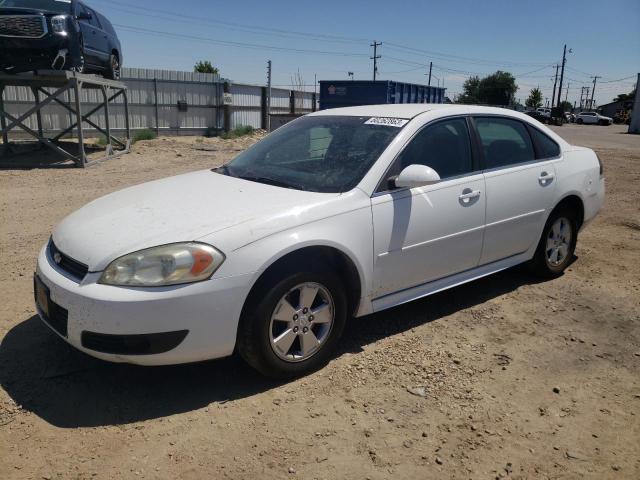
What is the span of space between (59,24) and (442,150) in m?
9.66

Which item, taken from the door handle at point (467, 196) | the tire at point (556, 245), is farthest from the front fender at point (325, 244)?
the tire at point (556, 245)

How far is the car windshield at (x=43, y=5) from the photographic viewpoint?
35.0 feet

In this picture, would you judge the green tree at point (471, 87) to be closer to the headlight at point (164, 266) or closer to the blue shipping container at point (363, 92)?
the blue shipping container at point (363, 92)

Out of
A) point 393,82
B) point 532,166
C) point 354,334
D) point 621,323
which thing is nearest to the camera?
point 354,334

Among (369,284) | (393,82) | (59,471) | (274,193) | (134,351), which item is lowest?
(59,471)

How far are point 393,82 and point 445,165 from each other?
14806 mm

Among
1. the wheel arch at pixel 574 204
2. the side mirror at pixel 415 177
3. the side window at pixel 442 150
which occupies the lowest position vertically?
the wheel arch at pixel 574 204

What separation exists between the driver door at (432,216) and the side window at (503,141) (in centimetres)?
20

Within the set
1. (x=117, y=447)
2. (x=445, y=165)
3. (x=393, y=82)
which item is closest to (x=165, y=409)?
(x=117, y=447)

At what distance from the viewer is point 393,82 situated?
17.8 meters

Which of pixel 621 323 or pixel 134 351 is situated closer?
pixel 134 351

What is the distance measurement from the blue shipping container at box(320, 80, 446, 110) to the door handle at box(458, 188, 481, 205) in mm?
14236

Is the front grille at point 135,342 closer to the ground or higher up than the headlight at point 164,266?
closer to the ground

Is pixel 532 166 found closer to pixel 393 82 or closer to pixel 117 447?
pixel 117 447
